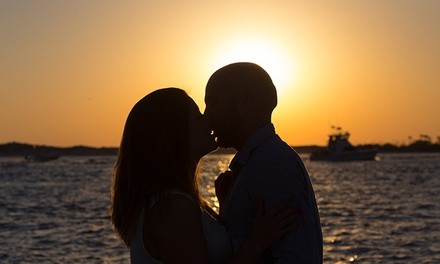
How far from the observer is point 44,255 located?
2000 centimetres

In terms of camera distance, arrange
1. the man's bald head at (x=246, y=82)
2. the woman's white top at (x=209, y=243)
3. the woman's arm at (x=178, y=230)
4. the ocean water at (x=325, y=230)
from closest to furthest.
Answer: the woman's arm at (x=178, y=230), the woman's white top at (x=209, y=243), the man's bald head at (x=246, y=82), the ocean water at (x=325, y=230)

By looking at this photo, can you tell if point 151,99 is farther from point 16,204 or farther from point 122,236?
point 16,204

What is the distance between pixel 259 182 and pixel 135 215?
0.47 metres

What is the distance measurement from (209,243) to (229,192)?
29 centimetres

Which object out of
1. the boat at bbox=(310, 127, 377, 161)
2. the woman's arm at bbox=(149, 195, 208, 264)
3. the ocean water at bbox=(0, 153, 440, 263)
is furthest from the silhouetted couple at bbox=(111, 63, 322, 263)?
the boat at bbox=(310, 127, 377, 161)

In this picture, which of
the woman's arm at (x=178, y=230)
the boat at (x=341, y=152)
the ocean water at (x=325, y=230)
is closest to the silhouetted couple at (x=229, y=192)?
the woman's arm at (x=178, y=230)

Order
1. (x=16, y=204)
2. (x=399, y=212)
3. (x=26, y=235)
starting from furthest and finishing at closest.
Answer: (x=16, y=204), (x=399, y=212), (x=26, y=235)

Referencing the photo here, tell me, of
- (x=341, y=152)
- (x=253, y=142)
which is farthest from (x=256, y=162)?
(x=341, y=152)

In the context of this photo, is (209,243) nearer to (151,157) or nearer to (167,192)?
(167,192)

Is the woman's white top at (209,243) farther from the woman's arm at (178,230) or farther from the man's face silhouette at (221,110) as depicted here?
the man's face silhouette at (221,110)

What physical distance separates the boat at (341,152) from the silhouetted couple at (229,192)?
10764 centimetres

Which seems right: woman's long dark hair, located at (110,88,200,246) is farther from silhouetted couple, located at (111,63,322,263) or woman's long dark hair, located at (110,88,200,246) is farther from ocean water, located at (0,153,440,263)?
ocean water, located at (0,153,440,263)

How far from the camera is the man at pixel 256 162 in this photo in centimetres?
342

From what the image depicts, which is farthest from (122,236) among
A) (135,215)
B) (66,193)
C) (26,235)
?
(66,193)
